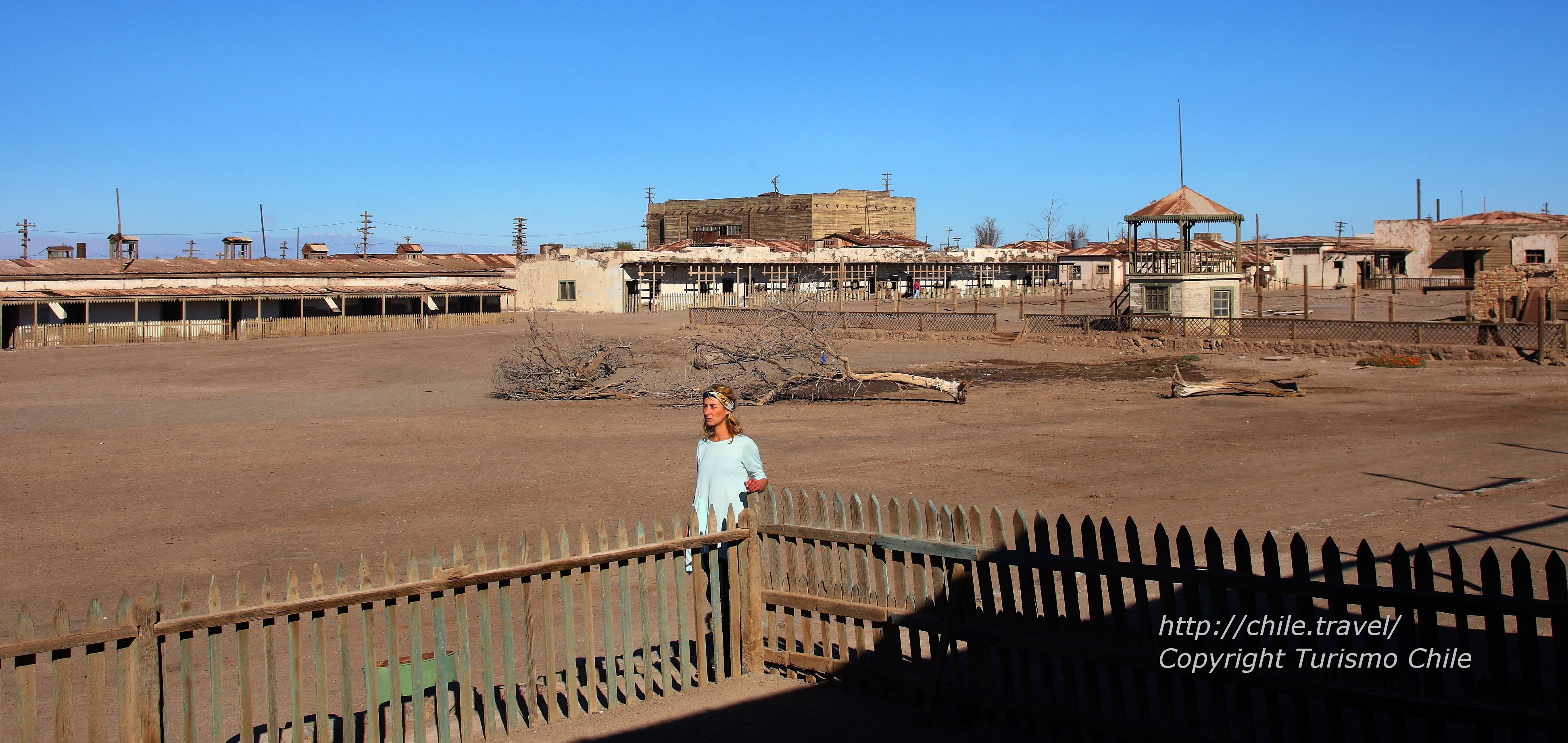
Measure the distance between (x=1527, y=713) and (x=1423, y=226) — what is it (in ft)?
213

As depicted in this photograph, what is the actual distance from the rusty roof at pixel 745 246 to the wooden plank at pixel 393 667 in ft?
174

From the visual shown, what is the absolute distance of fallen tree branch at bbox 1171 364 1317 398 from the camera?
63.2 feet

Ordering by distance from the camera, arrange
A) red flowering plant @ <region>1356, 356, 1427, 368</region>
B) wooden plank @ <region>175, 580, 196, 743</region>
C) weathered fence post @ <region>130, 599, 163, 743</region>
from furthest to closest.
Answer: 1. red flowering plant @ <region>1356, 356, 1427, 368</region>
2. wooden plank @ <region>175, 580, 196, 743</region>
3. weathered fence post @ <region>130, 599, 163, 743</region>

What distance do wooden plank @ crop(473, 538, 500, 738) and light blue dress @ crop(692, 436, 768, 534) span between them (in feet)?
4.96

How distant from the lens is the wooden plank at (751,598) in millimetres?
5805

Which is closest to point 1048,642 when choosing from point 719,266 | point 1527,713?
point 1527,713

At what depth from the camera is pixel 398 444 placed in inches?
624

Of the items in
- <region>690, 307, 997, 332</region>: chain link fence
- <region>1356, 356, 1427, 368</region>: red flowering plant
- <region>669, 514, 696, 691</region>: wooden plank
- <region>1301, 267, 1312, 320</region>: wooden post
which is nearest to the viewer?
<region>669, 514, 696, 691</region>: wooden plank

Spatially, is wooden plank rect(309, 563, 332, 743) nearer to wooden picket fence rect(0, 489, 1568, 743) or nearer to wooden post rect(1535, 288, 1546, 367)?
wooden picket fence rect(0, 489, 1568, 743)

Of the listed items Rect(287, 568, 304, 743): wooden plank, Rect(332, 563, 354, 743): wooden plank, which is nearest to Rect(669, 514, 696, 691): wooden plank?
Rect(332, 563, 354, 743): wooden plank

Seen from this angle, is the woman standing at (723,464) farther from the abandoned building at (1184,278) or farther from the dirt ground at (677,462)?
the abandoned building at (1184,278)

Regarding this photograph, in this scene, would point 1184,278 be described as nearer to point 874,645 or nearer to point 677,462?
point 677,462

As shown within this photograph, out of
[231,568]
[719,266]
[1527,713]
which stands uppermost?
[719,266]

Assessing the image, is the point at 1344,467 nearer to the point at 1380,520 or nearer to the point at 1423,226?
the point at 1380,520
